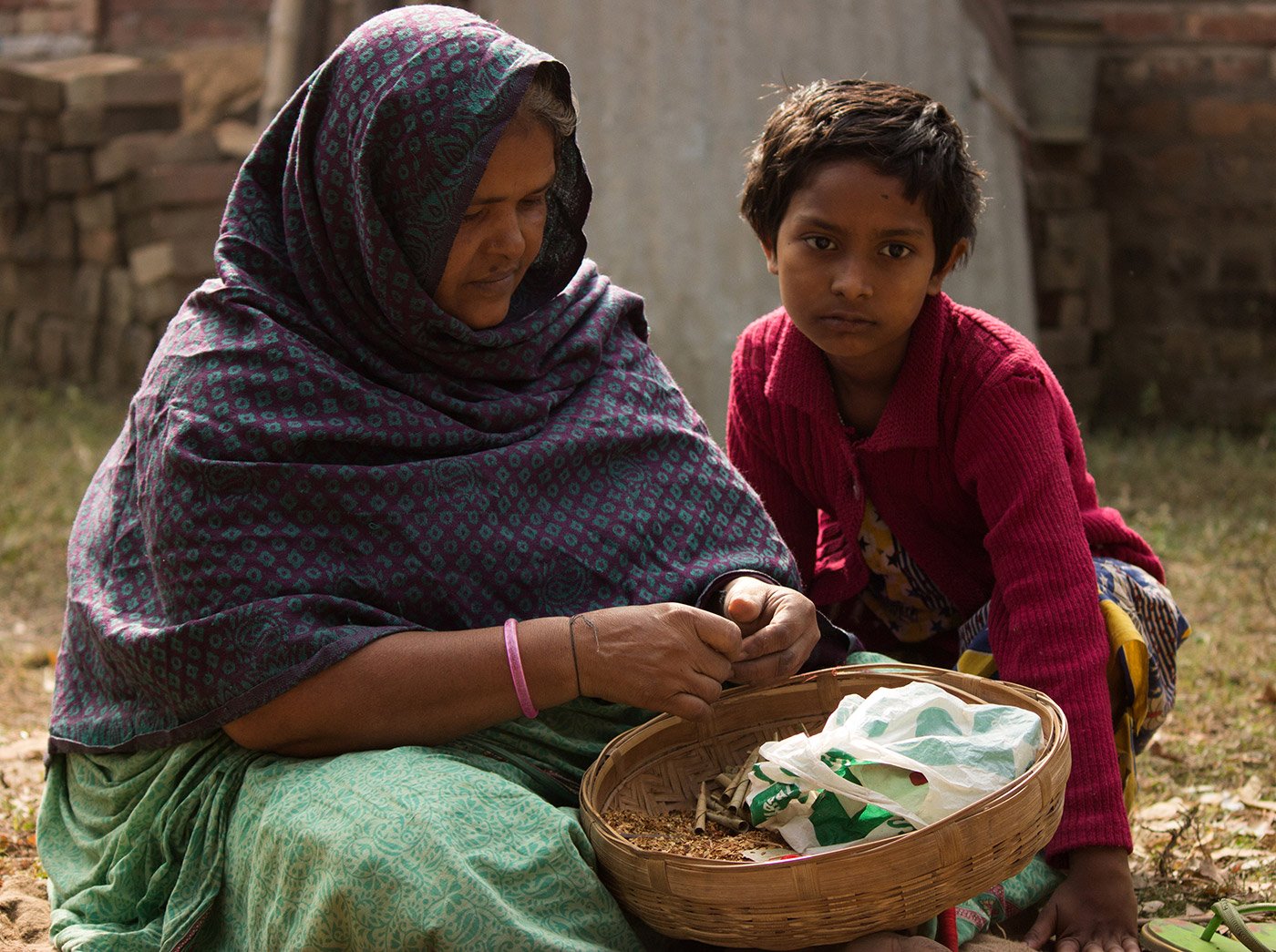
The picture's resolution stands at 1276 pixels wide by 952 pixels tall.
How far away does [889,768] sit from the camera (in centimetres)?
206

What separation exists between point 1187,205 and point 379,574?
5.96 meters

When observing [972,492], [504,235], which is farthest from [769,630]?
[504,235]

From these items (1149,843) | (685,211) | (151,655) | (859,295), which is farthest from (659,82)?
(151,655)

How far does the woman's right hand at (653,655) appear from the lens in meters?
2.21

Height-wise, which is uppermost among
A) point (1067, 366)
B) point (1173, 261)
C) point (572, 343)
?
point (572, 343)

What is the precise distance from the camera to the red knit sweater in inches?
100

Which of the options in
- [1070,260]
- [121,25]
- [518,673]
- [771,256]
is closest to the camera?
[518,673]

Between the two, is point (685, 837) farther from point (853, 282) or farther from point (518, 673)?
point (853, 282)

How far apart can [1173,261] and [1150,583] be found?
15.7 ft

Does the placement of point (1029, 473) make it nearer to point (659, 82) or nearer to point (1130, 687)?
point (1130, 687)

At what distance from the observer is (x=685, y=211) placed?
5.99 metres

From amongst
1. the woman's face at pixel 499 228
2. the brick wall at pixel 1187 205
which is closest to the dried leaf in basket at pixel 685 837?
the woman's face at pixel 499 228

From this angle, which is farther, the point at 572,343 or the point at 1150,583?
the point at 1150,583

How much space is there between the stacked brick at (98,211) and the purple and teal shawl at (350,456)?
524 centimetres
